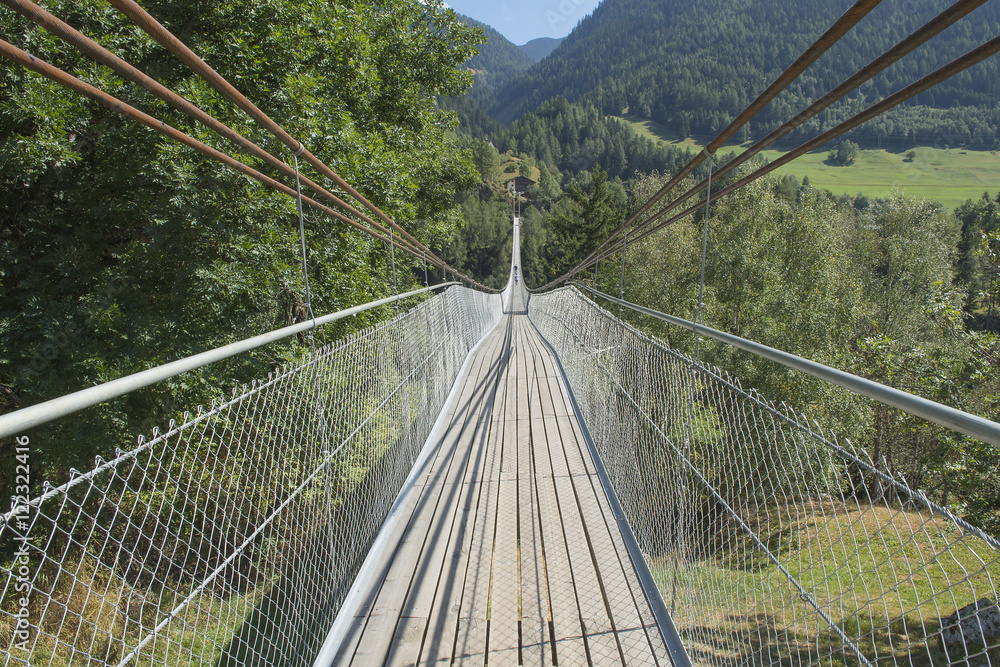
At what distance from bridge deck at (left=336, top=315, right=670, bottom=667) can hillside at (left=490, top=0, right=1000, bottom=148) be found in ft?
78.3

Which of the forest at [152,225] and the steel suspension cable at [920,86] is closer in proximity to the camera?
the steel suspension cable at [920,86]

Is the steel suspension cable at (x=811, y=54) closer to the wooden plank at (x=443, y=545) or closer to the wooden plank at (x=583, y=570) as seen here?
the wooden plank at (x=583, y=570)

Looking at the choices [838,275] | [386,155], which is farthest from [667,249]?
[386,155]

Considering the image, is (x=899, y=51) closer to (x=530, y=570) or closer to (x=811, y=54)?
(x=811, y=54)

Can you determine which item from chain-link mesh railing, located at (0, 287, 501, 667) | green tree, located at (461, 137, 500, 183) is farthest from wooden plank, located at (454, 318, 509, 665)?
green tree, located at (461, 137, 500, 183)

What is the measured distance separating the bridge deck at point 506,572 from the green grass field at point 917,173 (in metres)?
48.3

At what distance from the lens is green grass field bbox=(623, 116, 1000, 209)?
1938 inches

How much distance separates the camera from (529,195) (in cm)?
9481

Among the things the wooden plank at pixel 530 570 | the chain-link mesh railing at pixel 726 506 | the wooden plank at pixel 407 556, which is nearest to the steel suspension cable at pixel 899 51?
the chain-link mesh railing at pixel 726 506

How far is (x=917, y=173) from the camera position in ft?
187

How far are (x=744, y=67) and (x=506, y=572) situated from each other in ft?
372

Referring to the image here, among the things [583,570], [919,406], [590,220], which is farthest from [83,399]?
[590,220]

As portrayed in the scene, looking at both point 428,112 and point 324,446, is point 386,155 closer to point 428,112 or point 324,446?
point 428,112

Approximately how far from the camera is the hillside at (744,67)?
182 ft
